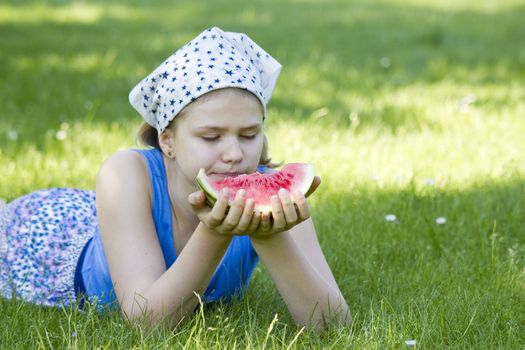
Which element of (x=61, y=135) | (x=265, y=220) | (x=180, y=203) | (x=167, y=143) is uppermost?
(x=167, y=143)

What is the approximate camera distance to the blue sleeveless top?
330 cm

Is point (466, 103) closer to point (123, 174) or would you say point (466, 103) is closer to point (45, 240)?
point (45, 240)

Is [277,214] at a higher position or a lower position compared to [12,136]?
higher

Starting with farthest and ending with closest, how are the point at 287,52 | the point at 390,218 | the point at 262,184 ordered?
the point at 287,52 < the point at 390,218 < the point at 262,184

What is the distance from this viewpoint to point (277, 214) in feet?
8.52

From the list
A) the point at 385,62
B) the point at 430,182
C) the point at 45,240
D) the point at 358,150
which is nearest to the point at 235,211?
the point at 45,240

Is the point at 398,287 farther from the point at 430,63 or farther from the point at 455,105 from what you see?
the point at 430,63

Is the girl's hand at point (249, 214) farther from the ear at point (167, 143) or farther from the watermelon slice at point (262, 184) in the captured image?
the ear at point (167, 143)

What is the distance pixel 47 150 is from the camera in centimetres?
550

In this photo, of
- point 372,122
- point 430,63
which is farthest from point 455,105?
point 430,63

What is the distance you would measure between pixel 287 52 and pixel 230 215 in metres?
7.04

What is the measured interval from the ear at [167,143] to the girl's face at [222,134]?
0.53 ft

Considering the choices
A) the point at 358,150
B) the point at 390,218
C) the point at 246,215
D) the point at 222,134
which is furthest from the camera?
the point at 358,150

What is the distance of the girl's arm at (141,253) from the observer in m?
2.84
